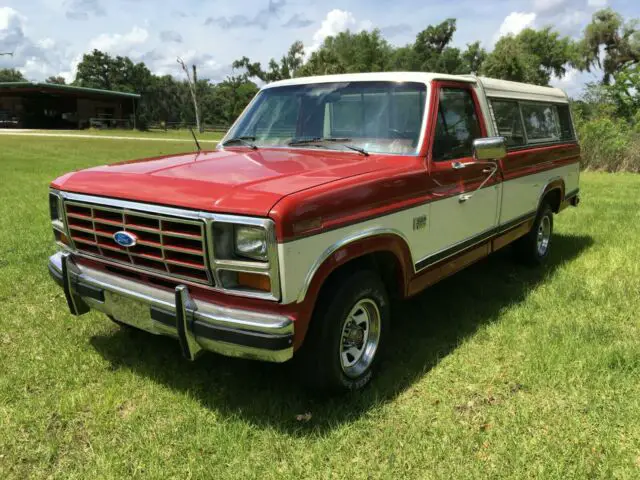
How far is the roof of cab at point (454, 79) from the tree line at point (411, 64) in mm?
19075

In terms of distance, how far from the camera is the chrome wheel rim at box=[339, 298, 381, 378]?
339cm

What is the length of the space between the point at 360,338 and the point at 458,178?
1473 millimetres

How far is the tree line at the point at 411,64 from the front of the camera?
145 ft

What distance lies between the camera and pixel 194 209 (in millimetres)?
2787

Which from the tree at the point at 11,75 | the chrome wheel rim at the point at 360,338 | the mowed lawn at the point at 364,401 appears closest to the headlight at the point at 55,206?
the mowed lawn at the point at 364,401

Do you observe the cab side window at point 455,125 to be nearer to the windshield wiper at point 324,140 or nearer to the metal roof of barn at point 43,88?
the windshield wiper at point 324,140

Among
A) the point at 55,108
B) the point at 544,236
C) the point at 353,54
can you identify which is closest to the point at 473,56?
the point at 353,54

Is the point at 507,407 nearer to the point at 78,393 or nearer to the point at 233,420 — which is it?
the point at 233,420

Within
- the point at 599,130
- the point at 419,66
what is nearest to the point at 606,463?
the point at 599,130

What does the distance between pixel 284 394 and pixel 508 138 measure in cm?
318

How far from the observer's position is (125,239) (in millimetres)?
3125

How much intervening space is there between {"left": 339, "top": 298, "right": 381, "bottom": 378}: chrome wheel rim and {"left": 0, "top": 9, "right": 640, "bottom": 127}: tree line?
22.8 m

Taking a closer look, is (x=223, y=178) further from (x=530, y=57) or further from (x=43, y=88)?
(x=530, y=57)

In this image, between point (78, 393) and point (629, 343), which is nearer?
point (78, 393)
